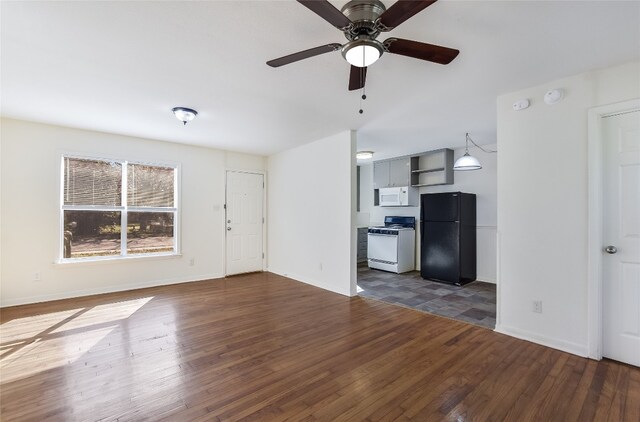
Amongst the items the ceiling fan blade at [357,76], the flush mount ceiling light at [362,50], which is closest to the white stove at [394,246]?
the ceiling fan blade at [357,76]

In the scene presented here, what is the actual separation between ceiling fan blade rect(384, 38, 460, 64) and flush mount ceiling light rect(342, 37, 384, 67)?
0.21 ft

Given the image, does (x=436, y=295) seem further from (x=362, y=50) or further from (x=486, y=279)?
(x=362, y=50)

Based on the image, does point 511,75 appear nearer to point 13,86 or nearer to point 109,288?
point 13,86

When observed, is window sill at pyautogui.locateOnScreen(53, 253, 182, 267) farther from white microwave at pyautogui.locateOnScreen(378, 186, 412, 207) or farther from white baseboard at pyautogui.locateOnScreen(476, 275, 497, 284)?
white baseboard at pyautogui.locateOnScreen(476, 275, 497, 284)

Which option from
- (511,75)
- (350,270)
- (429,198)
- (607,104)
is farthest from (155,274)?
(607,104)

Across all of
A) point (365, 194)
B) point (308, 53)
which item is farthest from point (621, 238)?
point (365, 194)

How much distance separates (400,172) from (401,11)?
4843 mm

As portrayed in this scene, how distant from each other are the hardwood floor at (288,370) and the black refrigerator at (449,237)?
5.82ft

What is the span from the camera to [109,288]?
176 inches

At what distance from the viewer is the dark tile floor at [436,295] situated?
3543mm

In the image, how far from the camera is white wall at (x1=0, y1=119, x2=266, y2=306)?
3.82 m

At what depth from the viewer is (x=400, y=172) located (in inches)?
241

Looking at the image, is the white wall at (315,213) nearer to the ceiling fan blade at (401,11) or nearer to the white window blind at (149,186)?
the white window blind at (149,186)

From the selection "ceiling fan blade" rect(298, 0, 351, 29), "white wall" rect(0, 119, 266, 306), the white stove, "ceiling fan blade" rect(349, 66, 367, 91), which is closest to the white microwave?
the white stove
